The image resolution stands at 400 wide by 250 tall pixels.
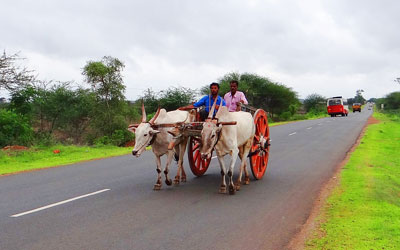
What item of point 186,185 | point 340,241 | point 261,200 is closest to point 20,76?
point 186,185

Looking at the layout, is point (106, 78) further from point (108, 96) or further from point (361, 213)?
point (361, 213)

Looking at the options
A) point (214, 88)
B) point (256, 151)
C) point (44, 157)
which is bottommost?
point (44, 157)

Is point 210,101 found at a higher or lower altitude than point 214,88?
lower

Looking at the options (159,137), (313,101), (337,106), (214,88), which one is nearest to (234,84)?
(214,88)

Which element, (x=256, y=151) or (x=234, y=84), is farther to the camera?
(x=256, y=151)

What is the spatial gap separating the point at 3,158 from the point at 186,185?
9.99 meters

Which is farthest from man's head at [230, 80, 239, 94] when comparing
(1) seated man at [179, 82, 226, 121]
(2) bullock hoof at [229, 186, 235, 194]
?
(2) bullock hoof at [229, 186, 235, 194]

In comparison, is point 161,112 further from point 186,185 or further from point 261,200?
point 261,200

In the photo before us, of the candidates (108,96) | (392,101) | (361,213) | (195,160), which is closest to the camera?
(361,213)

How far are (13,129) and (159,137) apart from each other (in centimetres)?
1395

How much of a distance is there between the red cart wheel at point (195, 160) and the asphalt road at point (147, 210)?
0.26 meters

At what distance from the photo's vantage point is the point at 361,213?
619 centimetres

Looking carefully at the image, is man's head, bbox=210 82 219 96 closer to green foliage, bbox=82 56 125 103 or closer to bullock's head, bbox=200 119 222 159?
bullock's head, bbox=200 119 222 159

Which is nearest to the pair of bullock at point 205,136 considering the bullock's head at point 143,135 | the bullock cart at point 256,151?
the bullock's head at point 143,135
